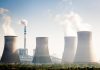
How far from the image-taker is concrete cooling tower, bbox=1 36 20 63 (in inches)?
1865

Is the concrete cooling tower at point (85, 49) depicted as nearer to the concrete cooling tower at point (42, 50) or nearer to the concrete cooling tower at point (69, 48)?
the concrete cooling tower at point (69, 48)

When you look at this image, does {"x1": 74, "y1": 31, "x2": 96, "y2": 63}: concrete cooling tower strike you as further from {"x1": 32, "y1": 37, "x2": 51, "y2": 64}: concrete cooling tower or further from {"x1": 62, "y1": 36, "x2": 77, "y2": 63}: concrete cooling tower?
{"x1": 32, "y1": 37, "x2": 51, "y2": 64}: concrete cooling tower

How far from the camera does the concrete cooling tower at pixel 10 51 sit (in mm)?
47375

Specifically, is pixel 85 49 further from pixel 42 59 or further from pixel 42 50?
pixel 42 59

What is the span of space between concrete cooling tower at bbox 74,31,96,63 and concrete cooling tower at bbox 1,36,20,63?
11.9m

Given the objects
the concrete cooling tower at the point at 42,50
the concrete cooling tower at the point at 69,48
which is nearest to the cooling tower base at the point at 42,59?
the concrete cooling tower at the point at 42,50

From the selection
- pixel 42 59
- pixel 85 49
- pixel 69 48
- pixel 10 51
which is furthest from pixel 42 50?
pixel 85 49

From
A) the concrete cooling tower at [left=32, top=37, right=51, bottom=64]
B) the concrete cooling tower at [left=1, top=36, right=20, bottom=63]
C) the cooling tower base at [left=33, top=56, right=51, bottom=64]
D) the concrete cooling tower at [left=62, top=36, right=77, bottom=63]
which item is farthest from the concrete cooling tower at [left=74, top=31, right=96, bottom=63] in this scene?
the concrete cooling tower at [left=1, top=36, right=20, bottom=63]

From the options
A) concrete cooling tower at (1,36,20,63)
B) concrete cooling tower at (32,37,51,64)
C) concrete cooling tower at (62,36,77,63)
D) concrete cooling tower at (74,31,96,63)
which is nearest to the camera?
concrete cooling tower at (74,31,96,63)

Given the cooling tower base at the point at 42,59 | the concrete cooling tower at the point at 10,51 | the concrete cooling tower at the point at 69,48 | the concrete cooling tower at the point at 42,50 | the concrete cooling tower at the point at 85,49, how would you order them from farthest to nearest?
the concrete cooling tower at the point at 69,48 → the cooling tower base at the point at 42,59 → the concrete cooling tower at the point at 42,50 → the concrete cooling tower at the point at 10,51 → the concrete cooling tower at the point at 85,49

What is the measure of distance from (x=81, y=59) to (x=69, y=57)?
34.1 ft

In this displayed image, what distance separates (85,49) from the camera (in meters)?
45.2

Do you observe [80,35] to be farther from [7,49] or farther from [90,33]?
[7,49]

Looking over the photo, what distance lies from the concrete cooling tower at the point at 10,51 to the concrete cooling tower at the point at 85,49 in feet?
39.0
